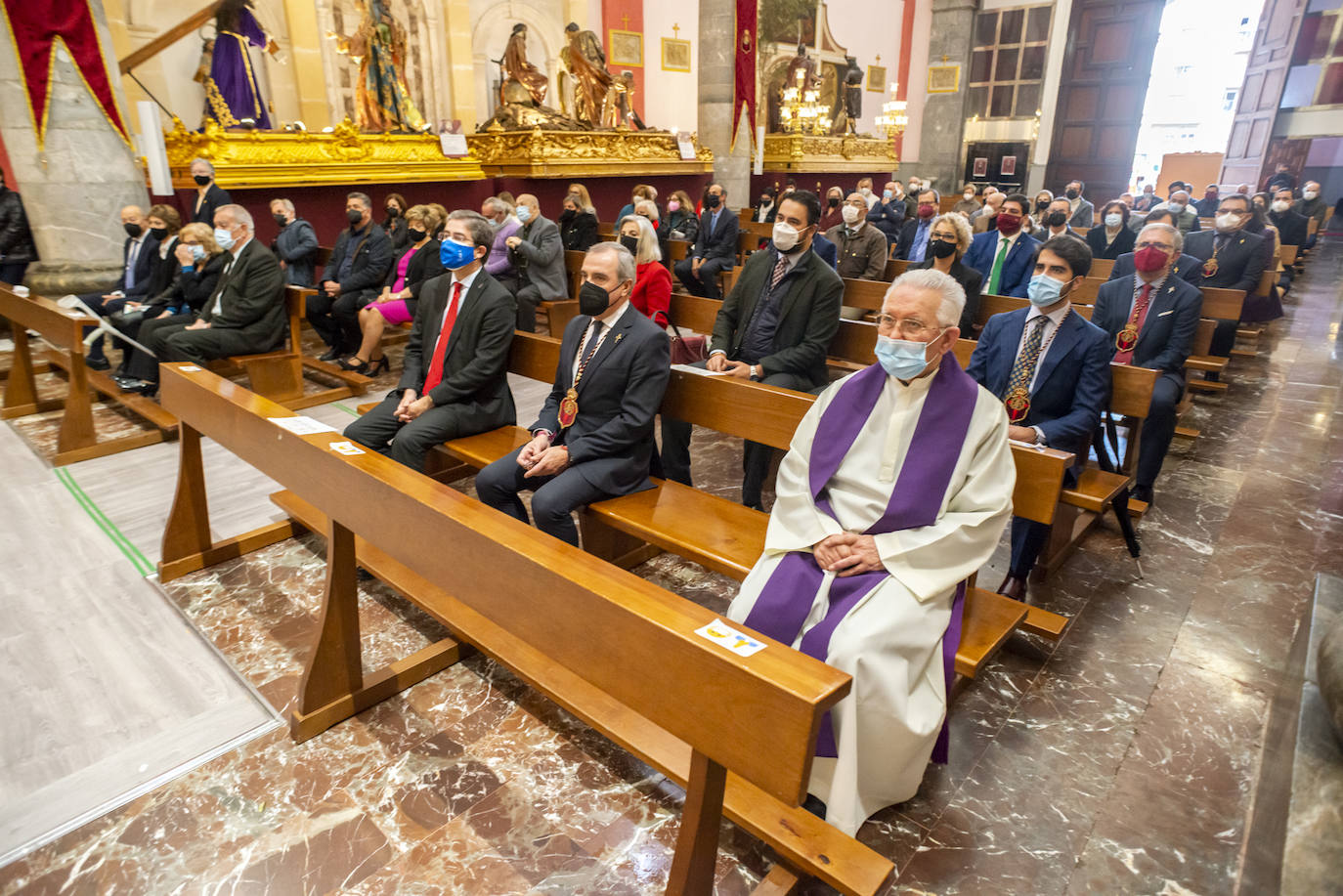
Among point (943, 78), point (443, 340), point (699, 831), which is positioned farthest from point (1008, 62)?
point (699, 831)

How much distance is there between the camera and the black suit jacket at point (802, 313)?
3.71 meters

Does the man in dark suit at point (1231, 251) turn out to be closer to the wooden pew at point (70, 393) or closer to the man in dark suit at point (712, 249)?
the man in dark suit at point (712, 249)

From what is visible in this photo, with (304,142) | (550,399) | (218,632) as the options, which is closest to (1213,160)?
(304,142)

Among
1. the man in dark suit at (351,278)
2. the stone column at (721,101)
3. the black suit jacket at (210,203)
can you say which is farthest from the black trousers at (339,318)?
the stone column at (721,101)

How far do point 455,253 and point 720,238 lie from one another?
4660 mm

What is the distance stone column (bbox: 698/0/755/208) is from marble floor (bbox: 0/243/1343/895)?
32.9 ft

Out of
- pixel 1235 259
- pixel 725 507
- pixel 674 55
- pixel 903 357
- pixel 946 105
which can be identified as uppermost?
pixel 674 55

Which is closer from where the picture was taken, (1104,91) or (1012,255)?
(1012,255)

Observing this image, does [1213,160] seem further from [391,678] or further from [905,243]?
[391,678]

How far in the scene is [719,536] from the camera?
2721mm

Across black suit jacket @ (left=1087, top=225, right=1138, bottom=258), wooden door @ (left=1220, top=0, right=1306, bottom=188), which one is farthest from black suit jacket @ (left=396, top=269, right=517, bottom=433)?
wooden door @ (left=1220, top=0, right=1306, bottom=188)

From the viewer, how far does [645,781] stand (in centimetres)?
221

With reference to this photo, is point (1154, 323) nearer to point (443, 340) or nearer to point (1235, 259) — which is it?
point (1235, 259)

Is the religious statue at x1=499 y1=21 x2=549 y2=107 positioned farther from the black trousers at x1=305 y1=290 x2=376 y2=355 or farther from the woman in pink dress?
the black trousers at x1=305 y1=290 x2=376 y2=355
